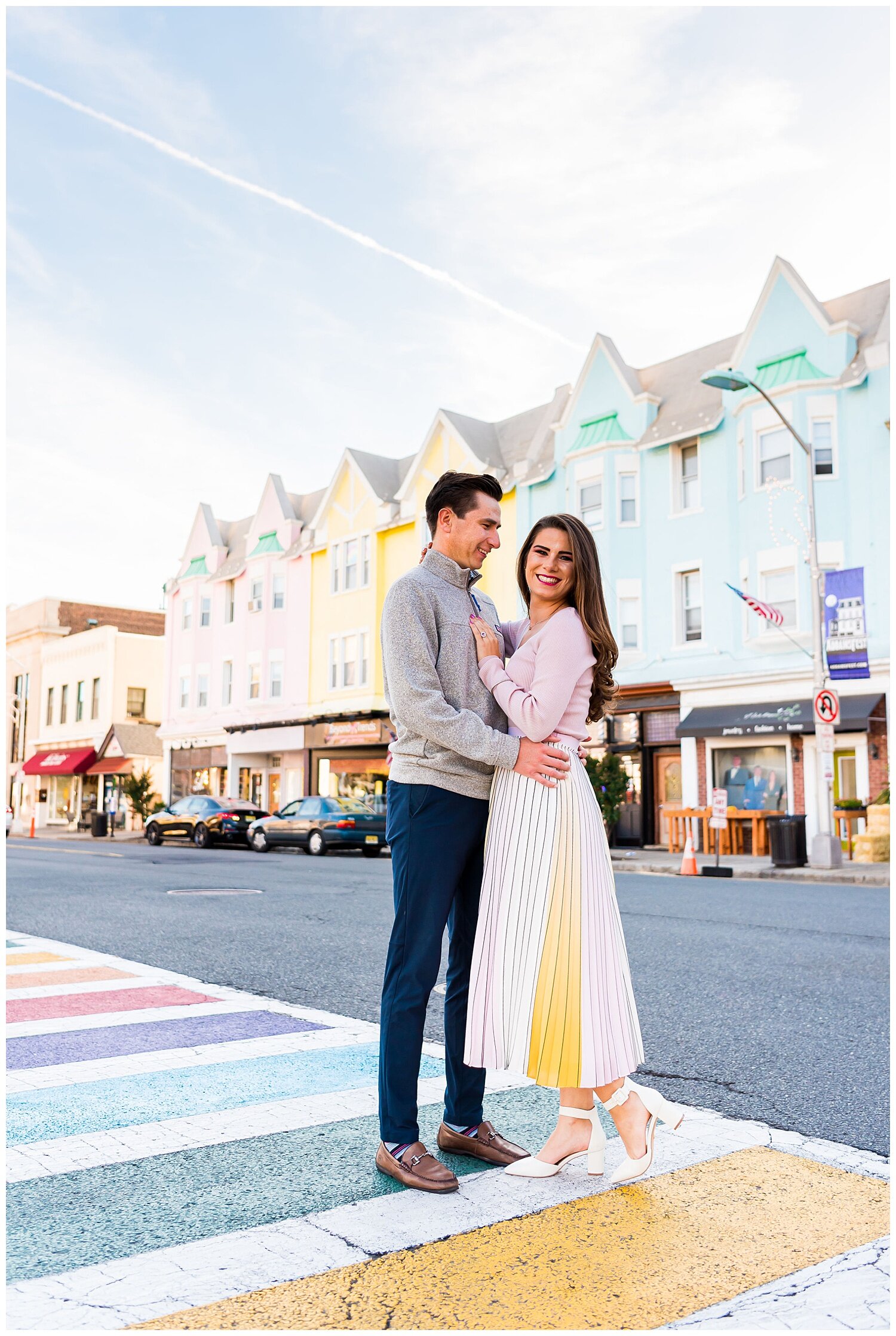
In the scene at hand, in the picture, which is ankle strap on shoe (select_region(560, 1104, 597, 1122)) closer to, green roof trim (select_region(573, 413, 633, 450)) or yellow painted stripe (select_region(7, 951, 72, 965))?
yellow painted stripe (select_region(7, 951, 72, 965))

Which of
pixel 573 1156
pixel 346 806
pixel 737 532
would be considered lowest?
pixel 573 1156

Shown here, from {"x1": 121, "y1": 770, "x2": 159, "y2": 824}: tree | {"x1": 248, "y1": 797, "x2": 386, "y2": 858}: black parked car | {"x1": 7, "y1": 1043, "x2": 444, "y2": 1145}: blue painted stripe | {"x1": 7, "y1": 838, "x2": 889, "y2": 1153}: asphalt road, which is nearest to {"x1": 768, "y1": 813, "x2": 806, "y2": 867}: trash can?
{"x1": 7, "y1": 838, "x2": 889, "y2": 1153}: asphalt road

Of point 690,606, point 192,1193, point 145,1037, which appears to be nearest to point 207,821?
point 690,606

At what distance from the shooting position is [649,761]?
27.5m

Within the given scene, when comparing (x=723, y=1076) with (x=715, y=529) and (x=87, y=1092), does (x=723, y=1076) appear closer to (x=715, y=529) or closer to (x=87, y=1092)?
(x=87, y=1092)

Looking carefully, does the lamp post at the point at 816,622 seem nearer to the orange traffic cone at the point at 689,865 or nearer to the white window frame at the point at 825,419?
the orange traffic cone at the point at 689,865

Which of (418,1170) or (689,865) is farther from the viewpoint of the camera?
(689,865)

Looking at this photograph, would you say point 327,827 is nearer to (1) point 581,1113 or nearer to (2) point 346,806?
(2) point 346,806

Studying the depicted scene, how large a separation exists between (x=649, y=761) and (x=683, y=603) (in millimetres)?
4022

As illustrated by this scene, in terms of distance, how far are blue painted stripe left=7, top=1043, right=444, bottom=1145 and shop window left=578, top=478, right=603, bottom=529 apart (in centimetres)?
2446

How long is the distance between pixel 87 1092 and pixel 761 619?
22.1 metres

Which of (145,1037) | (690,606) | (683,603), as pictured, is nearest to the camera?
(145,1037)

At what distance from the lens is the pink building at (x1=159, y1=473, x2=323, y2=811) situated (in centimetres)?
3878

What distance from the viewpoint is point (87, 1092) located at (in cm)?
432
